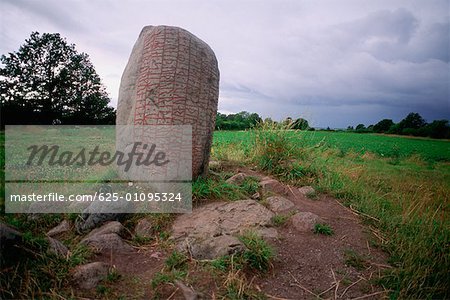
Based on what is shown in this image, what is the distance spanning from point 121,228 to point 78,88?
18262 mm

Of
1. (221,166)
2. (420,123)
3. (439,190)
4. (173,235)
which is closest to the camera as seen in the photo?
(173,235)

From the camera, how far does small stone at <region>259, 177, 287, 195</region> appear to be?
468 cm

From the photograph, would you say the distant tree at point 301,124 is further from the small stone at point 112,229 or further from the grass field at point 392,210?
the small stone at point 112,229

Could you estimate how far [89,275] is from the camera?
8.14ft

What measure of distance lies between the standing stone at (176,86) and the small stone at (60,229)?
1732 mm

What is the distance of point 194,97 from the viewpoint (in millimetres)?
4520

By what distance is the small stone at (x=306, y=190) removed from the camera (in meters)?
4.77

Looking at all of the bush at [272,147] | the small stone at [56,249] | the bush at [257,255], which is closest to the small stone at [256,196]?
the bush at [272,147]

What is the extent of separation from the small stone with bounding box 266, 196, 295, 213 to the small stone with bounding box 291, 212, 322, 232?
330mm

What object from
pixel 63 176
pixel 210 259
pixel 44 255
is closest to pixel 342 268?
pixel 210 259

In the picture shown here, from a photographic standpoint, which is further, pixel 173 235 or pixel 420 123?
pixel 420 123

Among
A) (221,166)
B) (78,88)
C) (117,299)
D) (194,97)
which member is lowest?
(117,299)

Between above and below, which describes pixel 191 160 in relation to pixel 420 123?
below

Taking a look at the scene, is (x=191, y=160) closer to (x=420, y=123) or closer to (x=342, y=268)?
(x=342, y=268)
